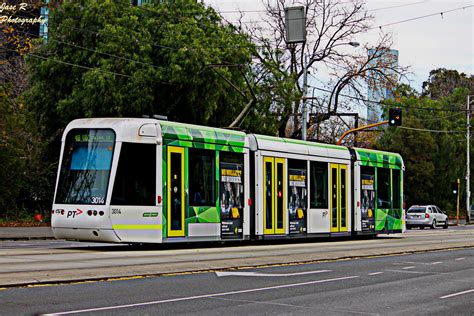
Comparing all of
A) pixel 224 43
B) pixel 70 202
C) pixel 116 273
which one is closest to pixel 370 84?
pixel 224 43

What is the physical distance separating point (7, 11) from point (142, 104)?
7788 mm

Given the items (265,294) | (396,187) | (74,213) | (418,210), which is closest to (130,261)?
(74,213)

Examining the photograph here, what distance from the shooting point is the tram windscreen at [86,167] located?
806 inches

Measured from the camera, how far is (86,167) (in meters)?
20.8

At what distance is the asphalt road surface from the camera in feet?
34.6

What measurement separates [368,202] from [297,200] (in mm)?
5440

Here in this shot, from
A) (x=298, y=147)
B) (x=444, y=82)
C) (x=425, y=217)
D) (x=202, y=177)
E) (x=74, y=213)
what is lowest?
(x=425, y=217)

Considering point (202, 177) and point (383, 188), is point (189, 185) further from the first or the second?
point (383, 188)

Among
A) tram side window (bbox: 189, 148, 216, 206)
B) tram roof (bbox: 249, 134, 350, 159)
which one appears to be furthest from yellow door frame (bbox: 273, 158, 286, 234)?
tram side window (bbox: 189, 148, 216, 206)

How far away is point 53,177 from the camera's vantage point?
145 ft

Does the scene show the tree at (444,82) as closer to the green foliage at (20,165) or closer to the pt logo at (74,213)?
the green foliage at (20,165)

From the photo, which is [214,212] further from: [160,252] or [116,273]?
[116,273]

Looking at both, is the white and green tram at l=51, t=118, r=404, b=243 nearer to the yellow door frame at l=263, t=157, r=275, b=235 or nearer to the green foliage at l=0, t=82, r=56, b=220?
the yellow door frame at l=263, t=157, r=275, b=235

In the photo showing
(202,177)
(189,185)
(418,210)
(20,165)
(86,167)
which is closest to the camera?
(86,167)
